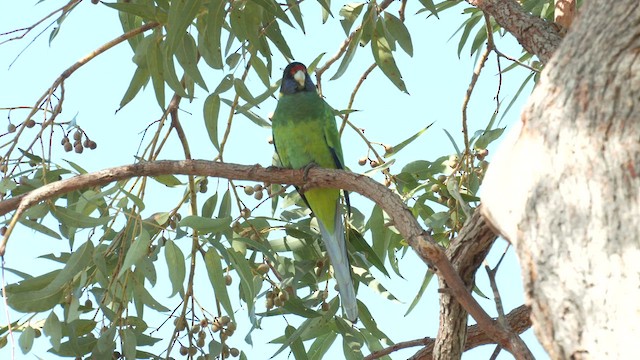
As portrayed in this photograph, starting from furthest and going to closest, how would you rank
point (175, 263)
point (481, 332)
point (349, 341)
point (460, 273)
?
point (349, 341) < point (481, 332) < point (175, 263) < point (460, 273)

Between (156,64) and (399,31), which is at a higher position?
(399,31)

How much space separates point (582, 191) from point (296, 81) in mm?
3001

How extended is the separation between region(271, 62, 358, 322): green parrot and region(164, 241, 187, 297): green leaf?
69 centimetres

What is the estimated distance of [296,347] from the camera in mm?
3305

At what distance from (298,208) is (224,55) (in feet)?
2.84

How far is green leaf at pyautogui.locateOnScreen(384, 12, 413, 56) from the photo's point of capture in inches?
138

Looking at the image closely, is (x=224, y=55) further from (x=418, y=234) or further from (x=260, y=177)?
(x=418, y=234)

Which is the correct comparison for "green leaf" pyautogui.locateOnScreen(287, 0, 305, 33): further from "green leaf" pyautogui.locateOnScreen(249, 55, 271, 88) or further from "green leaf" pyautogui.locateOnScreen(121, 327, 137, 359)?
"green leaf" pyautogui.locateOnScreen(121, 327, 137, 359)

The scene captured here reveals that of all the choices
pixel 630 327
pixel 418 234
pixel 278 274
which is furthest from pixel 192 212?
pixel 630 327

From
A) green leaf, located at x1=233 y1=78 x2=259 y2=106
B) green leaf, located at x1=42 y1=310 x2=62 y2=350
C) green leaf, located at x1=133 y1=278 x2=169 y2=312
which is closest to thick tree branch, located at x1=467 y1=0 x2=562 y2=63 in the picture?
green leaf, located at x1=233 y1=78 x2=259 y2=106

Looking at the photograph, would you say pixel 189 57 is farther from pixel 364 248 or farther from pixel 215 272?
pixel 364 248

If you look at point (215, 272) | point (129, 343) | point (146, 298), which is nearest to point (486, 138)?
point (215, 272)

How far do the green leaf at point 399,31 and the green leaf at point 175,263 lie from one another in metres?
1.21

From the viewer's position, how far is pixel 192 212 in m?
3.33
